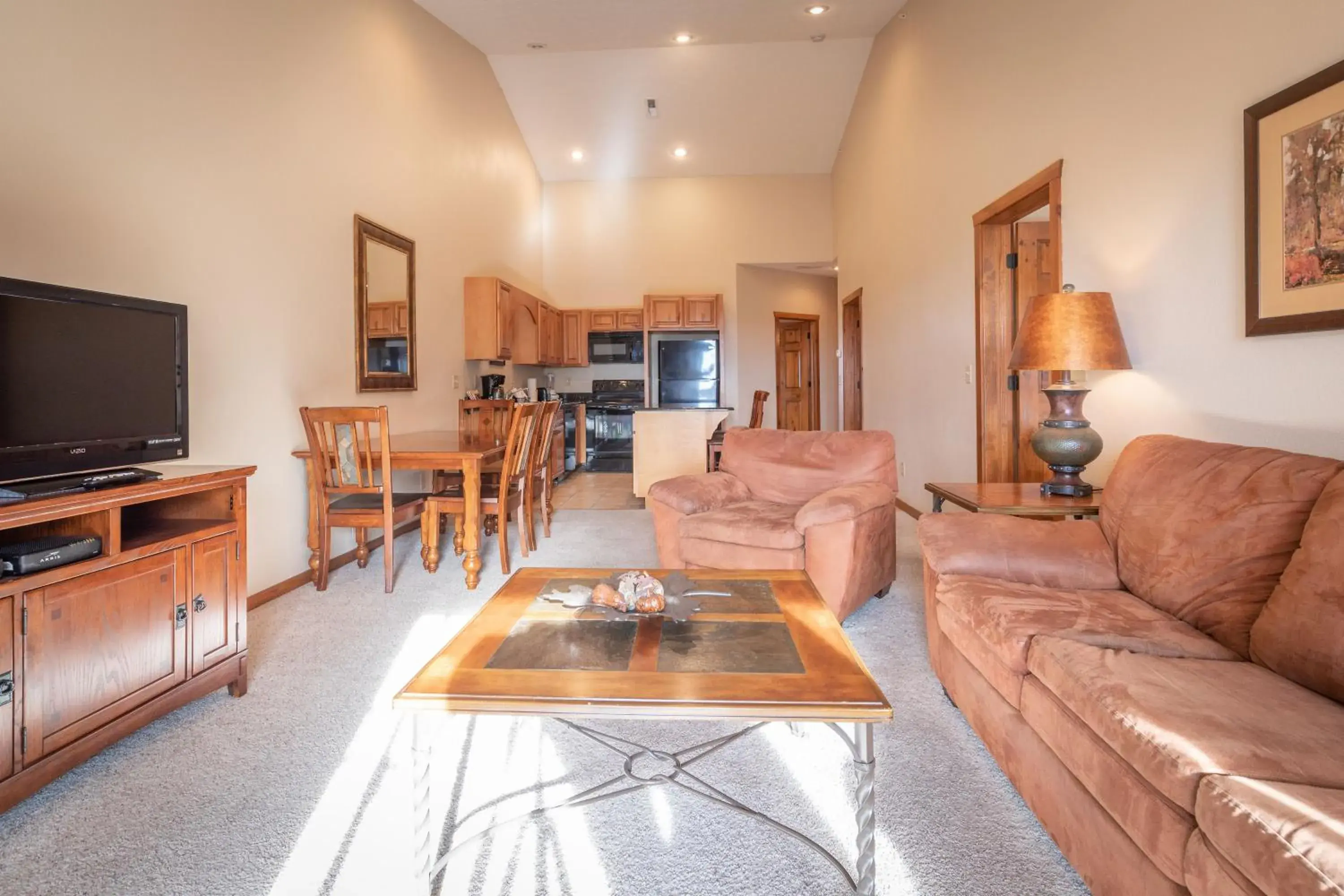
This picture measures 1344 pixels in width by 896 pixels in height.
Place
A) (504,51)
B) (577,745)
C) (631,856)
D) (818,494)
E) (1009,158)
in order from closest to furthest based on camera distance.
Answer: (631,856), (577,745), (818,494), (1009,158), (504,51)

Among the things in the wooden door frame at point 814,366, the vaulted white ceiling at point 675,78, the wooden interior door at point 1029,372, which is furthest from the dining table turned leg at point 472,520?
the wooden door frame at point 814,366

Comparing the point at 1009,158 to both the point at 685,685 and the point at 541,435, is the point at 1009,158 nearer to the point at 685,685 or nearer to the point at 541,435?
the point at 541,435

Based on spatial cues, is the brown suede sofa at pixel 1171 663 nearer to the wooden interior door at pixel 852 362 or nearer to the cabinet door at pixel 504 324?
the cabinet door at pixel 504 324

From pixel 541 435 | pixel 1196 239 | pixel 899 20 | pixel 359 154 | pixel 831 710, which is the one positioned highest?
pixel 899 20

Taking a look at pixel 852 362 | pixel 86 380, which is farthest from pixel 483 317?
pixel 852 362

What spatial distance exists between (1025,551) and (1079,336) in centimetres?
91

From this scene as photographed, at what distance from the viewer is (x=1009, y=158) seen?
3.46 meters

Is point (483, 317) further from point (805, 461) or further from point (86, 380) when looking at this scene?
point (86, 380)

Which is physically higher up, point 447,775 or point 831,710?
point 831,710

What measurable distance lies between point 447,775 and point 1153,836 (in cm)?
149

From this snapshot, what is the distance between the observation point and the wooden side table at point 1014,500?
2.33 meters

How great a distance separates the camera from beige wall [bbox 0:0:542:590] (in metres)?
2.20

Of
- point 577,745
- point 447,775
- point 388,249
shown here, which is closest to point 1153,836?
point 577,745

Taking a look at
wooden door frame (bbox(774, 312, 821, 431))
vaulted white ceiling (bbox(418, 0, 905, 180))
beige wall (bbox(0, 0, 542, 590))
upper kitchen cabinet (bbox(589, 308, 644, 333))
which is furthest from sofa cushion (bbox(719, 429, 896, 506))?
wooden door frame (bbox(774, 312, 821, 431))
